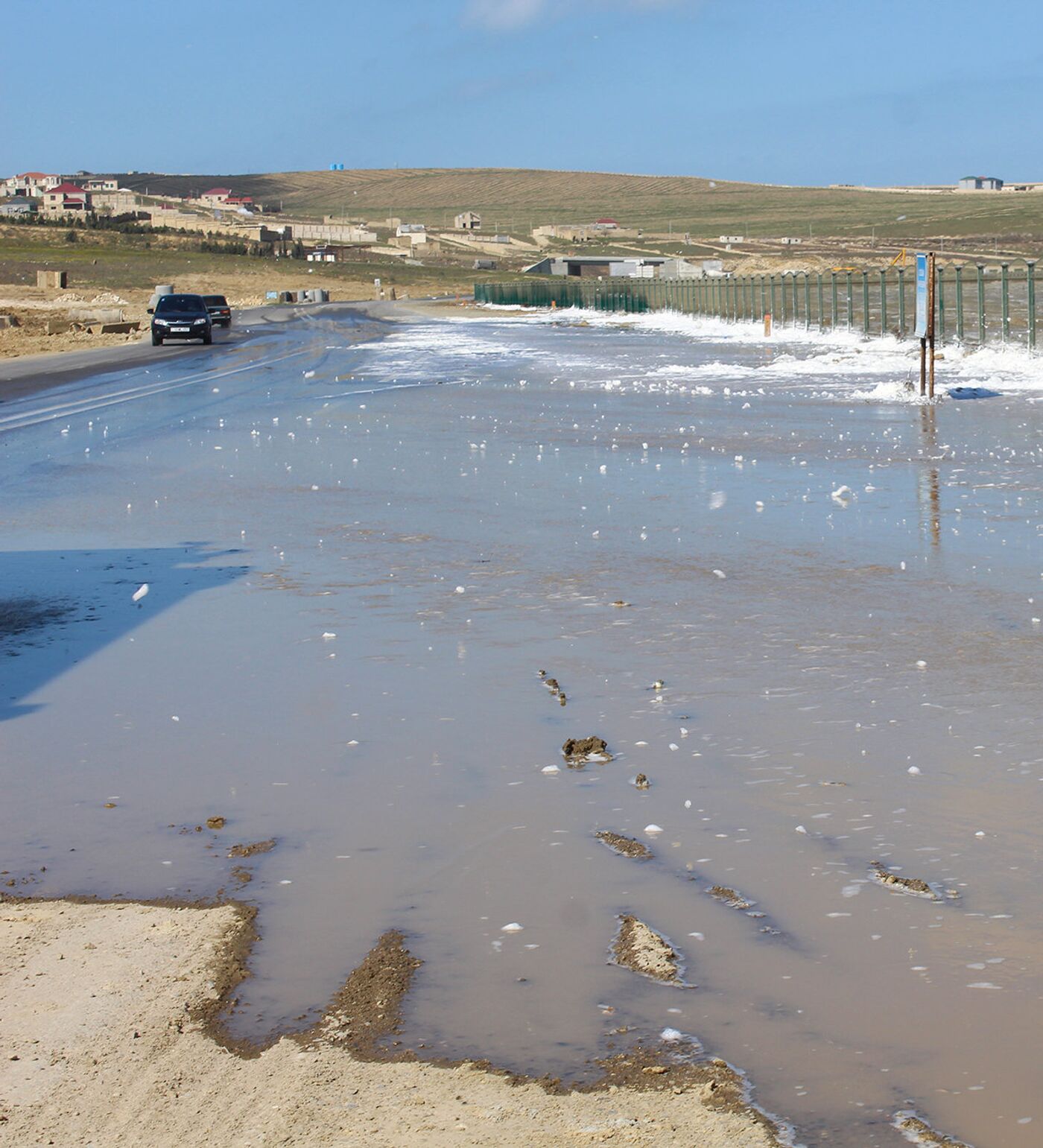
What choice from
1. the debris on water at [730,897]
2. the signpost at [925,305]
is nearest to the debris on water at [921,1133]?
the debris on water at [730,897]

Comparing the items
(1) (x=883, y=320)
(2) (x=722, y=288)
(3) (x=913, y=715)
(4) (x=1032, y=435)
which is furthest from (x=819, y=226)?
(3) (x=913, y=715)

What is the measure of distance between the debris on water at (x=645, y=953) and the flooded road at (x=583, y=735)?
4cm

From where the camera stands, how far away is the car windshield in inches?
2025

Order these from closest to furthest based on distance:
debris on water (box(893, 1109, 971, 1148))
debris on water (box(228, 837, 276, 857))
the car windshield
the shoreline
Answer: debris on water (box(893, 1109, 971, 1148))
debris on water (box(228, 837, 276, 857))
the shoreline
the car windshield

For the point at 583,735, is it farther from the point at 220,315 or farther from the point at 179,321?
the point at 220,315

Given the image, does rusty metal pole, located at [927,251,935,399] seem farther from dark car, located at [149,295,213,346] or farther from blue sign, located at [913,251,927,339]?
dark car, located at [149,295,213,346]

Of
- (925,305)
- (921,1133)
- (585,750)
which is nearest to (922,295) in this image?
(925,305)

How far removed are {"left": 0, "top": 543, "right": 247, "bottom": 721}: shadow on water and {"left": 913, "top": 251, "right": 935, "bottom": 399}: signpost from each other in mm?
13582

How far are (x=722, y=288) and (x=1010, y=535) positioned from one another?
5828cm

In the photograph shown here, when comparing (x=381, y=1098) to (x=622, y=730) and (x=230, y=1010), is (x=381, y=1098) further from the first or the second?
(x=622, y=730)

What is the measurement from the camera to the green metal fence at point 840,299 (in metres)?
36.1

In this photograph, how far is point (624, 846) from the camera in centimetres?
583

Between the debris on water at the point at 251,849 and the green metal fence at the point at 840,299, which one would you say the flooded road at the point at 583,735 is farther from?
the green metal fence at the point at 840,299

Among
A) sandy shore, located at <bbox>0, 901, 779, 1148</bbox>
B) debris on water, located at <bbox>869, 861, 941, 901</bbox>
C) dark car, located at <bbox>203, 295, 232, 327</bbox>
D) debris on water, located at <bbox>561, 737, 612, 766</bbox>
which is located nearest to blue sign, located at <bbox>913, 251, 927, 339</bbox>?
debris on water, located at <bbox>561, 737, 612, 766</bbox>
